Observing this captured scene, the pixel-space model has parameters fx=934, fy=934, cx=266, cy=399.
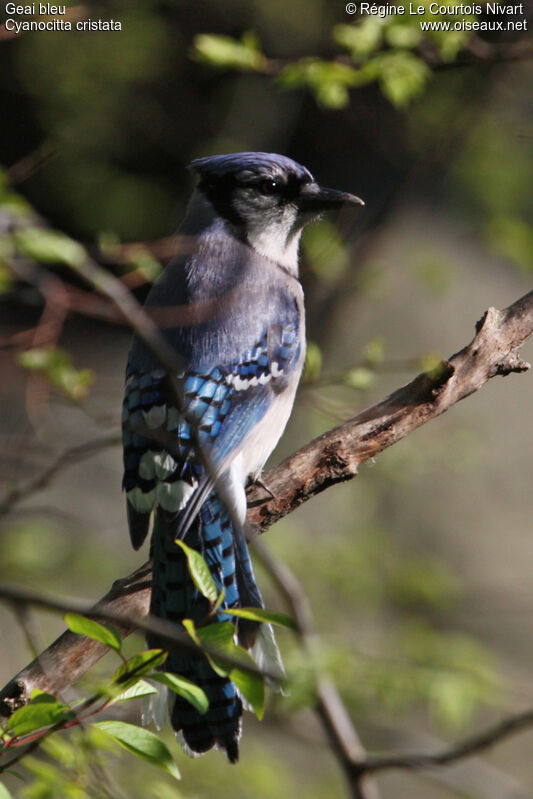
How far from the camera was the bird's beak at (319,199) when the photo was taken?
2.93 metres

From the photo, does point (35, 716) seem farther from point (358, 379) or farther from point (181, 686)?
point (358, 379)

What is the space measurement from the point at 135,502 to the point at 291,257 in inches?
45.7

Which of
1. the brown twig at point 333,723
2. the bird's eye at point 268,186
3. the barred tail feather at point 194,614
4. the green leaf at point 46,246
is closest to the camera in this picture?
the brown twig at point 333,723

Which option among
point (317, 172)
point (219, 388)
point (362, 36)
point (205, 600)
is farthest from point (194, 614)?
point (317, 172)

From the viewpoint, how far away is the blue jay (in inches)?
85.0

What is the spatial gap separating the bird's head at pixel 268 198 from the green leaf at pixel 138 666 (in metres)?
1.82

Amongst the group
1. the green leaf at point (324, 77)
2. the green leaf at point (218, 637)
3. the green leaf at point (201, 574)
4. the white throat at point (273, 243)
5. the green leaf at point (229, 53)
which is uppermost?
the green leaf at point (229, 53)

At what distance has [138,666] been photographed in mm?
1373

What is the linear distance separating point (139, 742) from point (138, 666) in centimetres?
11

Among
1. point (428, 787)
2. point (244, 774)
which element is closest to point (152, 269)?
point (244, 774)

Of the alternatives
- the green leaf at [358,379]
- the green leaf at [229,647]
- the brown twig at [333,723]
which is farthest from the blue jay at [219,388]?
the brown twig at [333,723]

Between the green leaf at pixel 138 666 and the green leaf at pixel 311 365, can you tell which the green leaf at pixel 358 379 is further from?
the green leaf at pixel 138 666

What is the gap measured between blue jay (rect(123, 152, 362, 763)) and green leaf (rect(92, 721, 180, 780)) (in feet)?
1.52

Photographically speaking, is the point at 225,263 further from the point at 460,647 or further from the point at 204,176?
the point at 460,647
